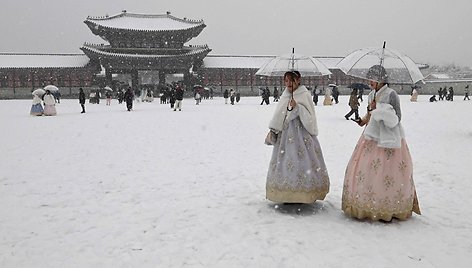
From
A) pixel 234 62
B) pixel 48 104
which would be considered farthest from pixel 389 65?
pixel 234 62

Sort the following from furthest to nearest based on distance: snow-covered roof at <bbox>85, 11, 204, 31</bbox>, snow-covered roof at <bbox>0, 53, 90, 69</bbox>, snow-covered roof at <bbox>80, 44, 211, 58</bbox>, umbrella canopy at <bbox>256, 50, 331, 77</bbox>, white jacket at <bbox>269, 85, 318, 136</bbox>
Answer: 1. snow-covered roof at <bbox>85, 11, 204, 31</bbox>
2. snow-covered roof at <bbox>0, 53, 90, 69</bbox>
3. snow-covered roof at <bbox>80, 44, 211, 58</bbox>
4. umbrella canopy at <bbox>256, 50, 331, 77</bbox>
5. white jacket at <bbox>269, 85, 318, 136</bbox>

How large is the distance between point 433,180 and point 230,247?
3.52 metres

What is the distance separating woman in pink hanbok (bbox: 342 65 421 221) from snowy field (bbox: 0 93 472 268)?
0.17 m

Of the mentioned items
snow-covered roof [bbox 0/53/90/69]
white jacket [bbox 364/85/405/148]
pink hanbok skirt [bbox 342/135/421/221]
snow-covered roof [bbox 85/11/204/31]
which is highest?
snow-covered roof [bbox 85/11/204/31]

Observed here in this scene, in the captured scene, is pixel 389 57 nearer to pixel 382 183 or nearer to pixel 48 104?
pixel 382 183

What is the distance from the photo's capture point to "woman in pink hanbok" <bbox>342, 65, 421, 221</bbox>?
3264mm

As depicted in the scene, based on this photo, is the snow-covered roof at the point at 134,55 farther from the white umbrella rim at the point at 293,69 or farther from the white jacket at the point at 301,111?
the white jacket at the point at 301,111

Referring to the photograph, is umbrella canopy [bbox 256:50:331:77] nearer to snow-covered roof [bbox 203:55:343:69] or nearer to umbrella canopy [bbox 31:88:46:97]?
umbrella canopy [bbox 31:88:46:97]

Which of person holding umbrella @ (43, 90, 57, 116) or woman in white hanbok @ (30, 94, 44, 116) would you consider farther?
person holding umbrella @ (43, 90, 57, 116)

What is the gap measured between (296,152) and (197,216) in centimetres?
125

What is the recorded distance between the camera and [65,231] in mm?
3283

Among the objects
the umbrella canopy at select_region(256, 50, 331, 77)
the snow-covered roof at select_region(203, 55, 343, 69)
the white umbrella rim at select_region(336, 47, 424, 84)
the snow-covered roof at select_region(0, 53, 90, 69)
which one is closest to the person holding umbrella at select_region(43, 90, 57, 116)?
the umbrella canopy at select_region(256, 50, 331, 77)

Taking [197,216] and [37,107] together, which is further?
[37,107]

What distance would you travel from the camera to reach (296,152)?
364 cm
